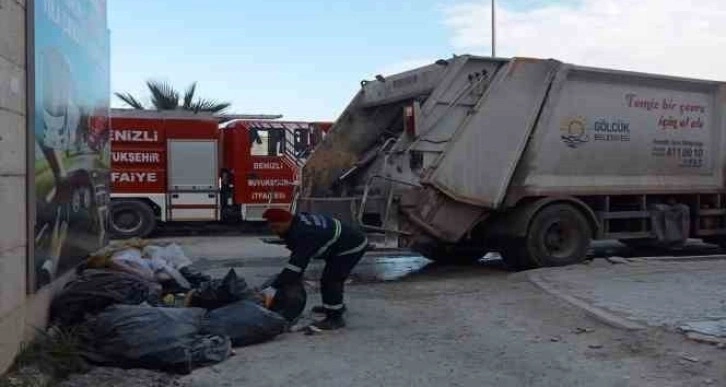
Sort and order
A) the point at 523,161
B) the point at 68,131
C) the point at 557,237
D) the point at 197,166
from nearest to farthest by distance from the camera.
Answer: the point at 68,131, the point at 523,161, the point at 557,237, the point at 197,166

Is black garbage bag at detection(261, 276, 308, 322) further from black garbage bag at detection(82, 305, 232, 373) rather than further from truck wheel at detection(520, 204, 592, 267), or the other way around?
truck wheel at detection(520, 204, 592, 267)

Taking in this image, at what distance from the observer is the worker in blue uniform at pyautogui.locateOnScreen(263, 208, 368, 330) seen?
7.00m

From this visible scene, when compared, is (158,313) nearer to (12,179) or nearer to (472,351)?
(12,179)

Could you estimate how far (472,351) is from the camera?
642cm

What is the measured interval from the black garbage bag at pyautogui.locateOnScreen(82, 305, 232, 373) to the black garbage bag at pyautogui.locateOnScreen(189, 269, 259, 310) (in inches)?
34.9

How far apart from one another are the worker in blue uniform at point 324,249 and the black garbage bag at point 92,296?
3.76ft

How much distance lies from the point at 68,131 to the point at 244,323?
2052 millimetres

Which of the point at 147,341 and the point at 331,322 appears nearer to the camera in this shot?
the point at 147,341

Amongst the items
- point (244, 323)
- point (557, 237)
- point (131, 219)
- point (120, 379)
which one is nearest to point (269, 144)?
point (131, 219)

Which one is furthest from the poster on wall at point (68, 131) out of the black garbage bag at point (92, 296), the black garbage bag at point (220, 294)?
the black garbage bag at point (220, 294)

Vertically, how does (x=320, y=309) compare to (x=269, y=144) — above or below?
below

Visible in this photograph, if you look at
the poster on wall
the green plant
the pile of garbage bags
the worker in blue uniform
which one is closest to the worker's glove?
the pile of garbage bags

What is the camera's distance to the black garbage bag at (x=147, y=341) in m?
5.68

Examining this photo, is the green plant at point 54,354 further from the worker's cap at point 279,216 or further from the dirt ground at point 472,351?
the worker's cap at point 279,216
